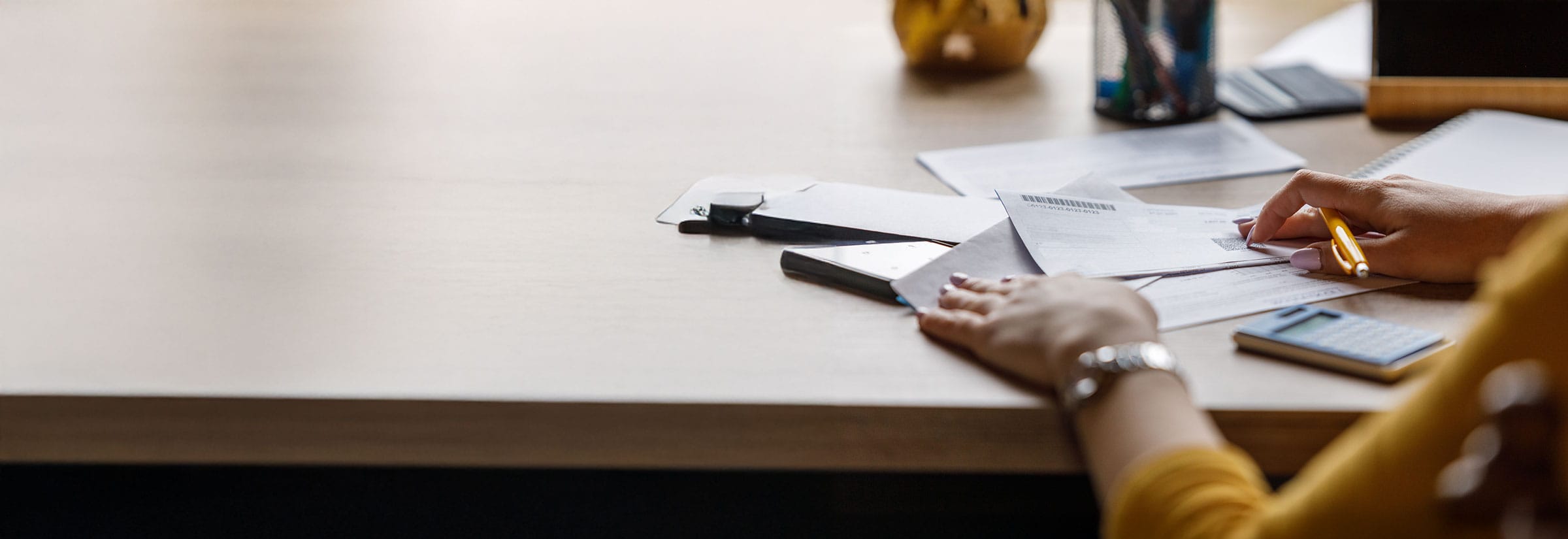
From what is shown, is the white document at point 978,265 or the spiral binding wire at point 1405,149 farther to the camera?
the spiral binding wire at point 1405,149

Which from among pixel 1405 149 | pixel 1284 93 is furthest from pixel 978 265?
pixel 1284 93

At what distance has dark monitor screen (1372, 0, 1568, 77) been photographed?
1.16 metres

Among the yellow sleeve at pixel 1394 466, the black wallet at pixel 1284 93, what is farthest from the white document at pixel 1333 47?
the yellow sleeve at pixel 1394 466

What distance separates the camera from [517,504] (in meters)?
0.95

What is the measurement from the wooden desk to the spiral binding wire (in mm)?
22

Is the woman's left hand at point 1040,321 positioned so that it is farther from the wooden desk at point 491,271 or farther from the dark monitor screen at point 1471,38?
the dark monitor screen at point 1471,38

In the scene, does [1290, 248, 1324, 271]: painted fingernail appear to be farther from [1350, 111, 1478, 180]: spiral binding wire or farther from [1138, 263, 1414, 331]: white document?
[1350, 111, 1478, 180]: spiral binding wire

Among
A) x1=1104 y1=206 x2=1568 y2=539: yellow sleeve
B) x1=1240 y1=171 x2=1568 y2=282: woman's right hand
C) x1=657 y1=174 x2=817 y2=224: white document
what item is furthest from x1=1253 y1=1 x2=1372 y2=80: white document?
x1=1104 y1=206 x2=1568 y2=539: yellow sleeve

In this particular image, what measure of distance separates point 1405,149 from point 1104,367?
61cm

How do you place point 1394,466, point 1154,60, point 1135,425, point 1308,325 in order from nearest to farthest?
1. point 1394,466
2. point 1135,425
3. point 1308,325
4. point 1154,60

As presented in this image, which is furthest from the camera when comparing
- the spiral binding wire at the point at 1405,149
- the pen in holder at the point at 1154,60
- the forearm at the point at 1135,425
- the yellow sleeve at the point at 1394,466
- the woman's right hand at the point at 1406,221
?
the pen in holder at the point at 1154,60

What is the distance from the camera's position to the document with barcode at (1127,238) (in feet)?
2.51

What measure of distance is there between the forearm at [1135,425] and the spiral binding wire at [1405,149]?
0.45 m

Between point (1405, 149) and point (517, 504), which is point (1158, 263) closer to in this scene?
point (1405, 149)
